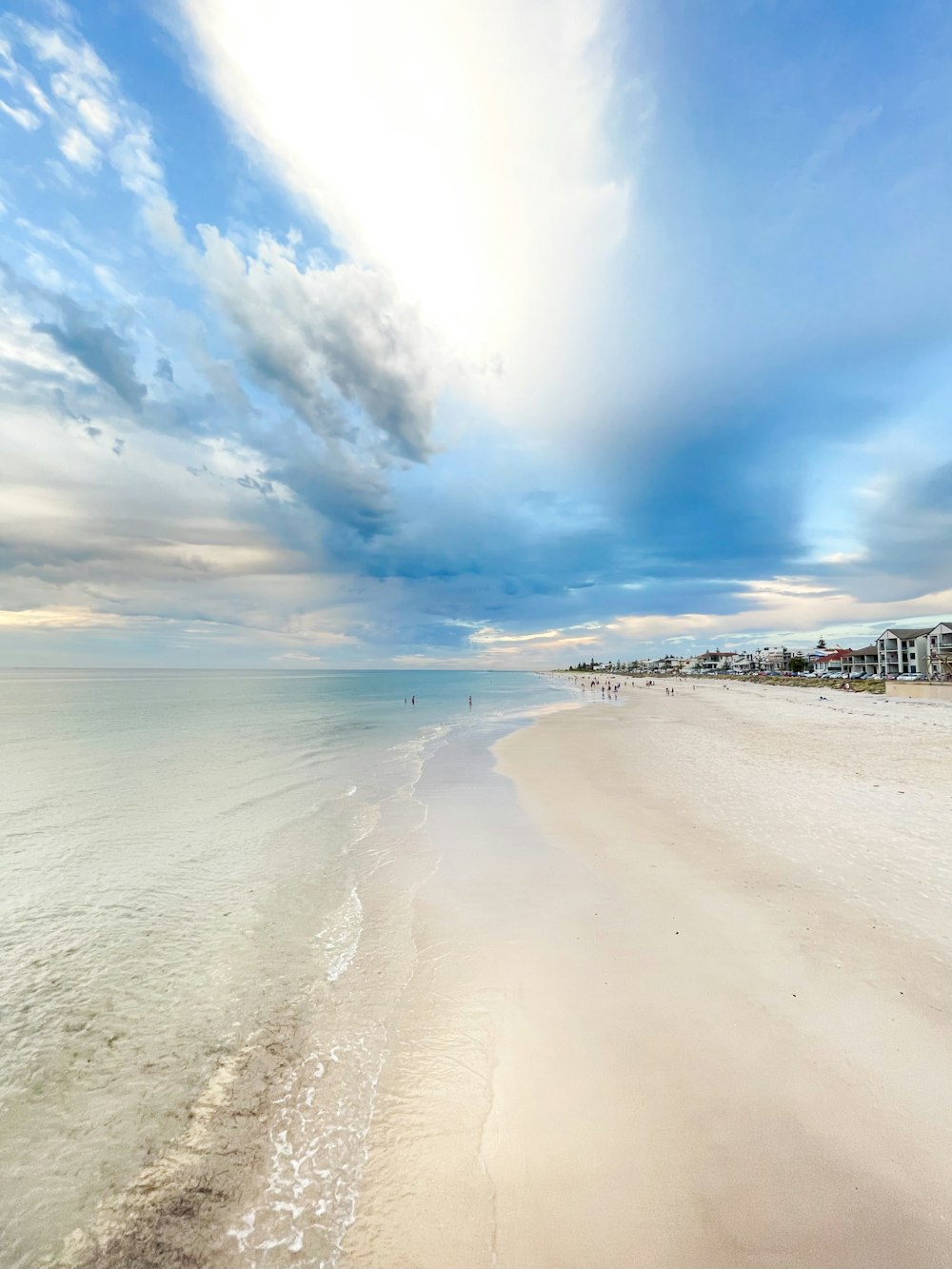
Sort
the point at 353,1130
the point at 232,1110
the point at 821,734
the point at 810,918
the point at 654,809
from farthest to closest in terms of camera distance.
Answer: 1. the point at 821,734
2. the point at 654,809
3. the point at 810,918
4. the point at 232,1110
5. the point at 353,1130

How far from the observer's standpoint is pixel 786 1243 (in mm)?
3479

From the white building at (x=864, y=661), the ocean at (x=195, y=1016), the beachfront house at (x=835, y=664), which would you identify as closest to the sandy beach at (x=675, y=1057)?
the ocean at (x=195, y=1016)

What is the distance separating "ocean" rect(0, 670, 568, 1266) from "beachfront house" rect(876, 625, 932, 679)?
116206 mm

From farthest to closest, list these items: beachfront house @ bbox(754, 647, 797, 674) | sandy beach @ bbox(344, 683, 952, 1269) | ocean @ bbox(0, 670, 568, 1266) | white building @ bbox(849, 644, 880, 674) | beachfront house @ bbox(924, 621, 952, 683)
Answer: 1. beachfront house @ bbox(754, 647, 797, 674)
2. white building @ bbox(849, 644, 880, 674)
3. beachfront house @ bbox(924, 621, 952, 683)
4. ocean @ bbox(0, 670, 568, 1266)
5. sandy beach @ bbox(344, 683, 952, 1269)

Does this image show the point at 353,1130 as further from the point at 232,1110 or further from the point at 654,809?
the point at 654,809

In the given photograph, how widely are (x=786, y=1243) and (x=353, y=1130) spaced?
11.1 feet

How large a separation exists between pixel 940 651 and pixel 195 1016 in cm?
11419

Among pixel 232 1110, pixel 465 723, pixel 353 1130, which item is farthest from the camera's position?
pixel 465 723

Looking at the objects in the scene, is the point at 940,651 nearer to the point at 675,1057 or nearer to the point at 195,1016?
the point at 675,1057

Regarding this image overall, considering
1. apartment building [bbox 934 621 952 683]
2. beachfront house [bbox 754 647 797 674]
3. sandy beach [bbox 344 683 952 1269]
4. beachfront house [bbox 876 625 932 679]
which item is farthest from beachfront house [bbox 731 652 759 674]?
sandy beach [bbox 344 683 952 1269]

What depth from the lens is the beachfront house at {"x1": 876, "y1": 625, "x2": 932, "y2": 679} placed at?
314ft

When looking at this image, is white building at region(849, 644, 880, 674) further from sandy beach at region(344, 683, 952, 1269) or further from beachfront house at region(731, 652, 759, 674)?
sandy beach at region(344, 683, 952, 1269)

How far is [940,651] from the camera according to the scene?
86.5m

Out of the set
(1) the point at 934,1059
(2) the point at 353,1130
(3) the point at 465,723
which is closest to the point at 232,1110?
(2) the point at 353,1130
